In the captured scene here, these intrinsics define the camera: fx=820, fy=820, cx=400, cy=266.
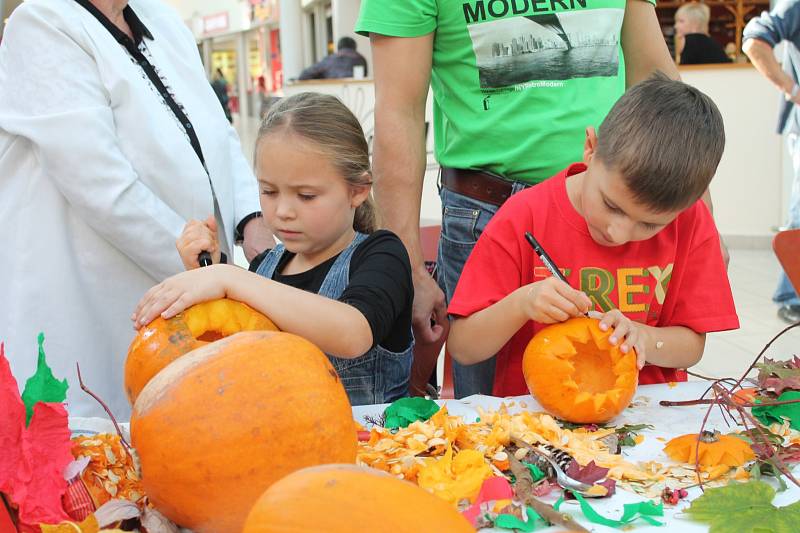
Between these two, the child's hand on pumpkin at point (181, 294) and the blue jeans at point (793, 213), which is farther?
the blue jeans at point (793, 213)

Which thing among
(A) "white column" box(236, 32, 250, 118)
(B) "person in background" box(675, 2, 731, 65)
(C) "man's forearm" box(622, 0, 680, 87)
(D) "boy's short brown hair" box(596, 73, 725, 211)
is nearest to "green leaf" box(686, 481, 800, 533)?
(D) "boy's short brown hair" box(596, 73, 725, 211)

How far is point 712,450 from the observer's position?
3.75ft

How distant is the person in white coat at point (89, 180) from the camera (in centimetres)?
180

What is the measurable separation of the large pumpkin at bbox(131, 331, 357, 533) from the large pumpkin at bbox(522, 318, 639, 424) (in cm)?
52

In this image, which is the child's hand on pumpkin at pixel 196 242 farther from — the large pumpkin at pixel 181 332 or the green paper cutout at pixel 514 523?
the green paper cutout at pixel 514 523

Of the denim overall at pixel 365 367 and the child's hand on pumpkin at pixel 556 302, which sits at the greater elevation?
the child's hand on pumpkin at pixel 556 302

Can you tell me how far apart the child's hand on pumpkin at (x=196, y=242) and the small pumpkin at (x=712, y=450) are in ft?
2.66

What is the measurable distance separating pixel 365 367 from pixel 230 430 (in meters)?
0.85

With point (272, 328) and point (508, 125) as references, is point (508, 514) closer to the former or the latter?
point (272, 328)

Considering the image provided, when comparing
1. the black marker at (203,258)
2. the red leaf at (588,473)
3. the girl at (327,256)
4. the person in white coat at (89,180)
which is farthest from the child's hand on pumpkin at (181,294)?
the person in white coat at (89,180)

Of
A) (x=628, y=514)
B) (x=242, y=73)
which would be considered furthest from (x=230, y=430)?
(x=242, y=73)

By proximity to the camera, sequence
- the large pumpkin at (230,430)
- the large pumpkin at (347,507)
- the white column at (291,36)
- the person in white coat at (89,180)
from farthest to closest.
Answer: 1. the white column at (291,36)
2. the person in white coat at (89,180)
3. the large pumpkin at (230,430)
4. the large pumpkin at (347,507)

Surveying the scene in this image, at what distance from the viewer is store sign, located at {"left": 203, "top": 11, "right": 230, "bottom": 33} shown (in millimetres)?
31750

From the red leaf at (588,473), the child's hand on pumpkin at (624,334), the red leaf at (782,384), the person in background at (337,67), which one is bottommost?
the person in background at (337,67)
